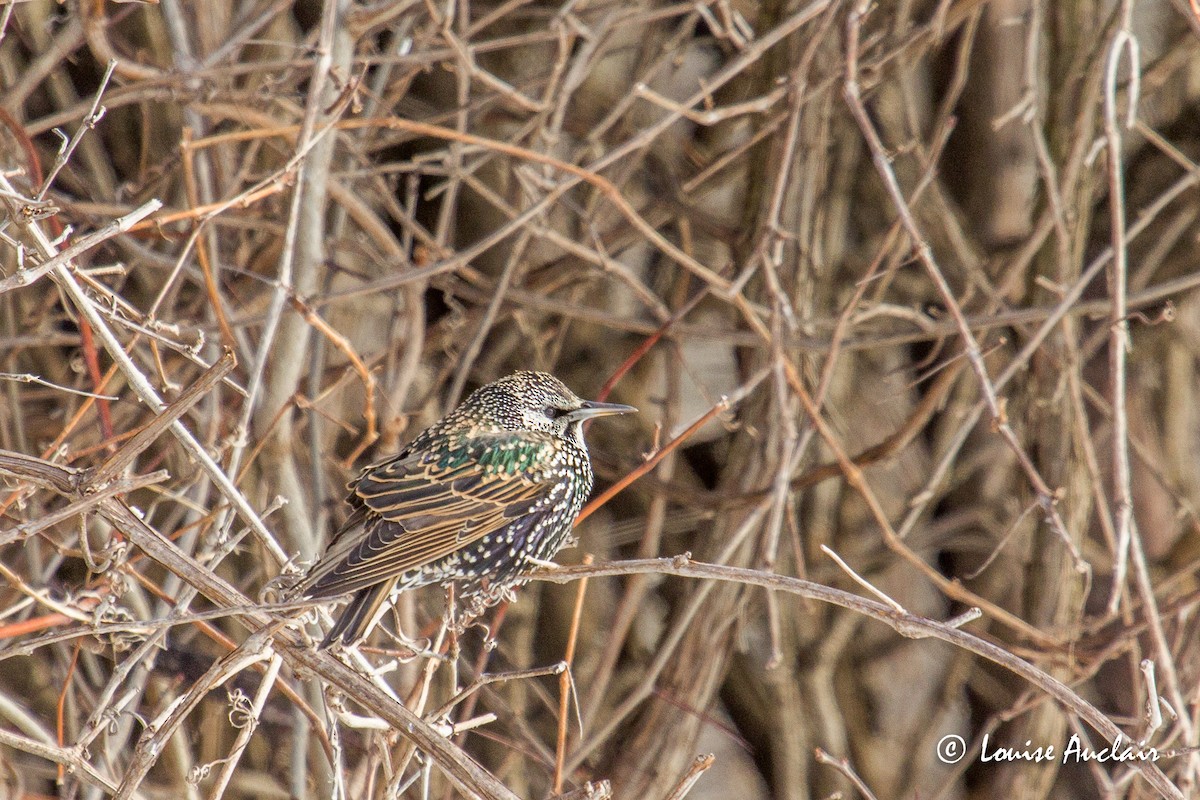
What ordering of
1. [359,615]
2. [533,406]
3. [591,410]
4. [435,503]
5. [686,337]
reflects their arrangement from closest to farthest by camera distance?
1. [359,615]
2. [435,503]
3. [591,410]
4. [533,406]
5. [686,337]

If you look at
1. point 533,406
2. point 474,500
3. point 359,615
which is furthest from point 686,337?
point 359,615

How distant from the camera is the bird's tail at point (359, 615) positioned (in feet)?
8.97

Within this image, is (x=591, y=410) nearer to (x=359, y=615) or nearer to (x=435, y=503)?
(x=435, y=503)

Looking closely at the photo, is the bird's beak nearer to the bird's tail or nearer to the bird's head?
the bird's head

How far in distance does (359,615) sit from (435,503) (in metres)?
0.52

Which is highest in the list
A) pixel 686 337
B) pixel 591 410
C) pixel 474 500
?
pixel 591 410

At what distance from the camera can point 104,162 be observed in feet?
16.4

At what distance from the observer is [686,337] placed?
5.08 m

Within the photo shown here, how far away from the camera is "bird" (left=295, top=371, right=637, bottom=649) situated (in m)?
3.04

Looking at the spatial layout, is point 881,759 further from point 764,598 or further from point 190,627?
point 190,627

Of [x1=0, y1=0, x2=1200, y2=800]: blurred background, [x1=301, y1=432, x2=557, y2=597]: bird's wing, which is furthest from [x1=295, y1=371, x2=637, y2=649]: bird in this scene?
[x1=0, y1=0, x2=1200, y2=800]: blurred background

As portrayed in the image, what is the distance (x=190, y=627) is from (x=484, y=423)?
208cm

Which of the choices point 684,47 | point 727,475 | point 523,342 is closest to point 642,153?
point 684,47

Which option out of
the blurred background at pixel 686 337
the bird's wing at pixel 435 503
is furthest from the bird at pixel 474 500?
the blurred background at pixel 686 337
